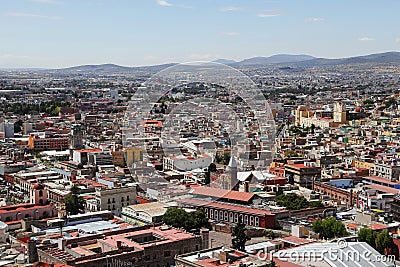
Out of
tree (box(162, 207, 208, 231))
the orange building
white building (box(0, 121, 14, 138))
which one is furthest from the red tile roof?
white building (box(0, 121, 14, 138))

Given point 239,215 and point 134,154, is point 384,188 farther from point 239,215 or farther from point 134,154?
point 134,154

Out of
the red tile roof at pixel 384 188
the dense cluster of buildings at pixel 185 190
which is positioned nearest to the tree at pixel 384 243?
the dense cluster of buildings at pixel 185 190

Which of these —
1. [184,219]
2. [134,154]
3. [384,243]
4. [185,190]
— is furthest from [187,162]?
[384,243]

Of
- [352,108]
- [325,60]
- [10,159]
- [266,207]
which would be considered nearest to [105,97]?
[352,108]

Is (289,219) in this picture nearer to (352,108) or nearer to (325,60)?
(352,108)

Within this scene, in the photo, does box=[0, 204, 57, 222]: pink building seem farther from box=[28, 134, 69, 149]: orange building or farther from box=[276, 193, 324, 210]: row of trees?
box=[28, 134, 69, 149]: orange building

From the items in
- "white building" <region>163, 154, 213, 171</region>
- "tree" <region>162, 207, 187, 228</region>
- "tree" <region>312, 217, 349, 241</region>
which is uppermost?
"white building" <region>163, 154, 213, 171</region>
